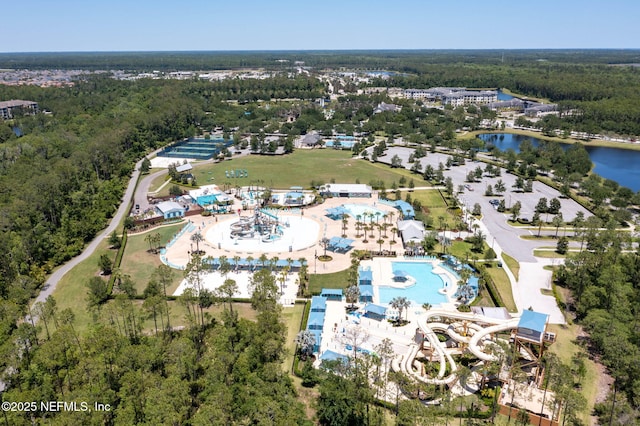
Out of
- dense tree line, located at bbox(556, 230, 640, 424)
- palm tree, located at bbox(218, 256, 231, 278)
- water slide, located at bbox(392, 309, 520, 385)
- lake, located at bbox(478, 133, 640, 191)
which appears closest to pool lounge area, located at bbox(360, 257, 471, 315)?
water slide, located at bbox(392, 309, 520, 385)

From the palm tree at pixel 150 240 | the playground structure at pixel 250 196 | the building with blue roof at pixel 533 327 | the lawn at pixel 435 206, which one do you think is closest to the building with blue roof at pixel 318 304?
the building with blue roof at pixel 533 327

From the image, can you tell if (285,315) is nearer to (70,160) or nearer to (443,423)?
(443,423)

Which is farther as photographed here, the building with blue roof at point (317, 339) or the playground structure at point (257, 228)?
the playground structure at point (257, 228)

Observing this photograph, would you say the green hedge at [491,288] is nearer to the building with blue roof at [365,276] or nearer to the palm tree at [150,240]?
the building with blue roof at [365,276]

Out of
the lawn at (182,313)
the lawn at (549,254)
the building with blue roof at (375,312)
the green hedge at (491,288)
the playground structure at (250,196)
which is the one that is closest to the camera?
the lawn at (182,313)

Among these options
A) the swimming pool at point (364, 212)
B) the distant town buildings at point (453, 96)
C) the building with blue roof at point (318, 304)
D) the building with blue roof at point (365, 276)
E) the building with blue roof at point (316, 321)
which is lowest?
the building with blue roof at point (316, 321)

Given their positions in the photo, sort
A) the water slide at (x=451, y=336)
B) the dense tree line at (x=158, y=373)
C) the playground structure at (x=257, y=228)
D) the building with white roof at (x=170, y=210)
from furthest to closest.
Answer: the building with white roof at (x=170, y=210), the playground structure at (x=257, y=228), the water slide at (x=451, y=336), the dense tree line at (x=158, y=373)
